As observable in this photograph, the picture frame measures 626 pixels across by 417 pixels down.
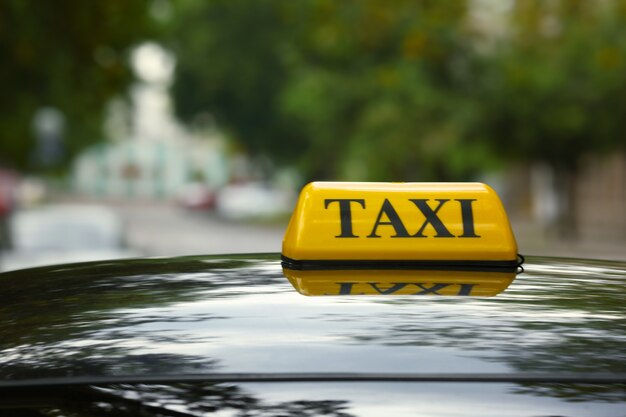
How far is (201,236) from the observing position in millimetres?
41719

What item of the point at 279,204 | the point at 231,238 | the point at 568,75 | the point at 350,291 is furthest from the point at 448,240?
the point at 279,204

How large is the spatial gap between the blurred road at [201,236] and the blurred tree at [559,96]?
6197mm

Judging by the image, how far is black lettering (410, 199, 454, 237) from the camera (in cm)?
252

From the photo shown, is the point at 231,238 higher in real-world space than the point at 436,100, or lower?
lower

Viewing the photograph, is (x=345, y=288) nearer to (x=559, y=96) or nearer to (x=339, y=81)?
(x=559, y=96)

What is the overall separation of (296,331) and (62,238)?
44.2 feet

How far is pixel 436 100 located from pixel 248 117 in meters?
20.7

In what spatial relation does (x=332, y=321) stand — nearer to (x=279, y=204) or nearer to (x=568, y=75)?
(x=568, y=75)

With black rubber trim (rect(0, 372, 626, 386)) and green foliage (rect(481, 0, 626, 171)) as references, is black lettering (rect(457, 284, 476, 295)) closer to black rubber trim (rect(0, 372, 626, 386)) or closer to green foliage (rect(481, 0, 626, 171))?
black rubber trim (rect(0, 372, 626, 386))

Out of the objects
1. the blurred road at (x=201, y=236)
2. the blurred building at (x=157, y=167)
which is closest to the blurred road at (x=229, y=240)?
the blurred road at (x=201, y=236)

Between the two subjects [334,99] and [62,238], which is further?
[334,99]

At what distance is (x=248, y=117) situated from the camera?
1987 inches

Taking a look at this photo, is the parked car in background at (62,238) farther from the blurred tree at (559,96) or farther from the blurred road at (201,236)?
the blurred tree at (559,96)

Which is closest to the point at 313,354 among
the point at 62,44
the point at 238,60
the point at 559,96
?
the point at 62,44
